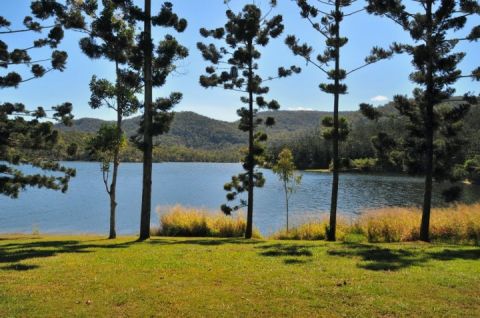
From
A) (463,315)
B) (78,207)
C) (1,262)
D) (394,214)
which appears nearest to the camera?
(463,315)

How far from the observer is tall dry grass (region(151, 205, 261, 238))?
70.5 feet

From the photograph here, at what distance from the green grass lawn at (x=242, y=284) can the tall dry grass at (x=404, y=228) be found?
6.17 meters

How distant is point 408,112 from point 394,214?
21.7 ft

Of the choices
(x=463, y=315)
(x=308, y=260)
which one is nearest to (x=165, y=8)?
(x=308, y=260)

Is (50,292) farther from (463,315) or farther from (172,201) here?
(172,201)

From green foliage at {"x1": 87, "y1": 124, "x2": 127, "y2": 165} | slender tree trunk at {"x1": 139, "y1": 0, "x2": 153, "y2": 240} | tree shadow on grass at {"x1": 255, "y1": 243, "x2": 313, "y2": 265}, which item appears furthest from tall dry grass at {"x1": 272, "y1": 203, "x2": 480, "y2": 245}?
green foliage at {"x1": 87, "y1": 124, "x2": 127, "y2": 165}

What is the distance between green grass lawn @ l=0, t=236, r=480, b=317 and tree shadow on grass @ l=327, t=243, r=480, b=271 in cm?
2

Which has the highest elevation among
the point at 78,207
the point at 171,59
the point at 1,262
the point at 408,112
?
the point at 171,59

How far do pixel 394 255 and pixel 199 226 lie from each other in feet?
39.7

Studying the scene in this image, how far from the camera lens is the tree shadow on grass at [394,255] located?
31.9ft

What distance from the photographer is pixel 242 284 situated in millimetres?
7793

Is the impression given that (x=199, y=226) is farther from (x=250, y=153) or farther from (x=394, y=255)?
(x=394, y=255)

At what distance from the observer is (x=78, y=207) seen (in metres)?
46.1

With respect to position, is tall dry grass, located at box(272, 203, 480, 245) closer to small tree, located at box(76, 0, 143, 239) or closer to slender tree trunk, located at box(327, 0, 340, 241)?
slender tree trunk, located at box(327, 0, 340, 241)
